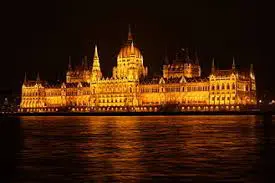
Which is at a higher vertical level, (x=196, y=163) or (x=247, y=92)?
(x=247, y=92)

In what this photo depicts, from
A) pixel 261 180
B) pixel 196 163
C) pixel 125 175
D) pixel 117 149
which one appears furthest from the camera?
pixel 117 149

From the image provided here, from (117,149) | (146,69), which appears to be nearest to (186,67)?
(146,69)

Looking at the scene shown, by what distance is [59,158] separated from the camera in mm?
23391

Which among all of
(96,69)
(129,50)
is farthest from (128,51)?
(96,69)

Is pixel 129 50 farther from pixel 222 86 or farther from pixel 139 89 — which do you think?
pixel 222 86

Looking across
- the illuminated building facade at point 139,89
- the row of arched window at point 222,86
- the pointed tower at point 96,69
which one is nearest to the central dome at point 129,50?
the illuminated building facade at point 139,89

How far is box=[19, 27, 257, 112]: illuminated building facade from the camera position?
465ft

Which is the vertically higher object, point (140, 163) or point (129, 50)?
point (129, 50)

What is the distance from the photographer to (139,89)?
157m

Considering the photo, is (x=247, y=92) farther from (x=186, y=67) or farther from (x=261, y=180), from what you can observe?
(x=261, y=180)

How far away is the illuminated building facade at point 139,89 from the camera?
141750 millimetres

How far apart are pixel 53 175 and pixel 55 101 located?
513 ft

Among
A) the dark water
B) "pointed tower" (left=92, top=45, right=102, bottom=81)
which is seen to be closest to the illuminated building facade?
"pointed tower" (left=92, top=45, right=102, bottom=81)

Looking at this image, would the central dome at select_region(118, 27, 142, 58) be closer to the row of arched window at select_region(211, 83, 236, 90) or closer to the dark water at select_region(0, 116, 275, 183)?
the row of arched window at select_region(211, 83, 236, 90)
